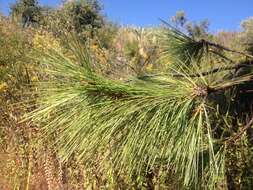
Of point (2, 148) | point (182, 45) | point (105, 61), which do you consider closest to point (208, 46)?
point (182, 45)

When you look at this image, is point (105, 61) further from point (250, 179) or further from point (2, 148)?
point (2, 148)

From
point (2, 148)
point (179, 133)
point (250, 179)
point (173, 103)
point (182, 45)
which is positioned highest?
point (182, 45)

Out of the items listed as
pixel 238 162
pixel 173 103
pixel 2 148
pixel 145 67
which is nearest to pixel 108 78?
pixel 173 103

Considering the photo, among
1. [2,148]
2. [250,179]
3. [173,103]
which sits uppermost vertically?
[173,103]

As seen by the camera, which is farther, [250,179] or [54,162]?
[54,162]

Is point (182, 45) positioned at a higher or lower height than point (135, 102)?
higher

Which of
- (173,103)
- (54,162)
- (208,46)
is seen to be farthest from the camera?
(54,162)

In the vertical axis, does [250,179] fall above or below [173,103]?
below

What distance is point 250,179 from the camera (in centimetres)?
292

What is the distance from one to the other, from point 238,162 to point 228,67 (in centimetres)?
80

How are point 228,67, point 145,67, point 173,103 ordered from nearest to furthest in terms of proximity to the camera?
point 173,103 → point 228,67 → point 145,67

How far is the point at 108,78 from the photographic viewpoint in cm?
200

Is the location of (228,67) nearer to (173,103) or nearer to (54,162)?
(173,103)

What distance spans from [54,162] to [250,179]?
1.43 meters
